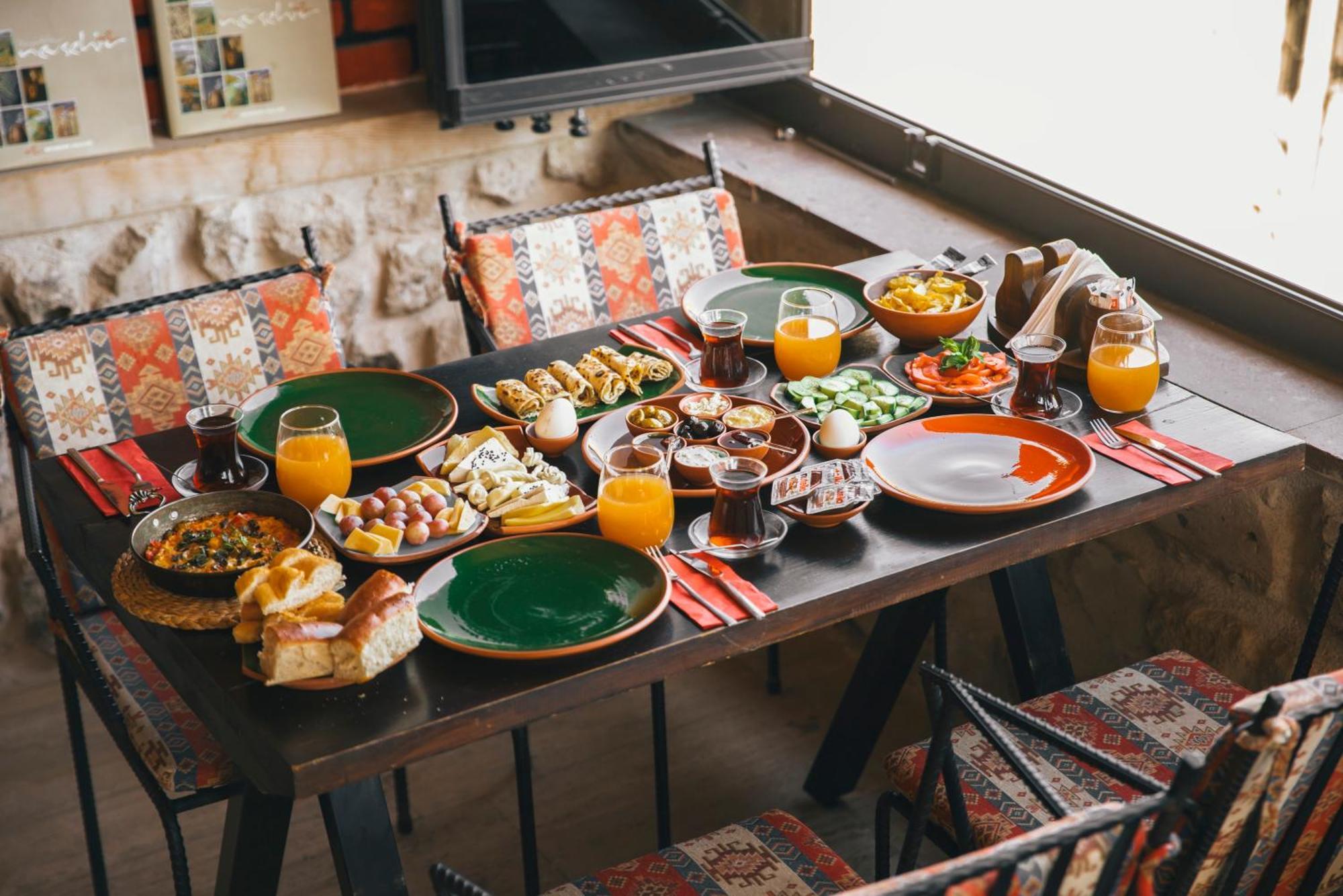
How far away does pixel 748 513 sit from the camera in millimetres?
1732

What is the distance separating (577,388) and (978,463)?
585mm

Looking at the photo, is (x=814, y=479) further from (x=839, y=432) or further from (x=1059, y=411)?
(x=1059, y=411)

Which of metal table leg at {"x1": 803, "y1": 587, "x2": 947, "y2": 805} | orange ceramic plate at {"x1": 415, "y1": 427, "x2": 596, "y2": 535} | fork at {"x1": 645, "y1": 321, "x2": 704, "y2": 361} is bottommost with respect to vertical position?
metal table leg at {"x1": 803, "y1": 587, "x2": 947, "y2": 805}

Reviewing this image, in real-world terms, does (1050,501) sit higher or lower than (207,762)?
higher

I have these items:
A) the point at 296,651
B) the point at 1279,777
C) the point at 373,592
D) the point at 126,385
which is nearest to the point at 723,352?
the point at 373,592

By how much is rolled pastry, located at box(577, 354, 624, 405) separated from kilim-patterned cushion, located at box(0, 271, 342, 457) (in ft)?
1.75

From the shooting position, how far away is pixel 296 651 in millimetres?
1491

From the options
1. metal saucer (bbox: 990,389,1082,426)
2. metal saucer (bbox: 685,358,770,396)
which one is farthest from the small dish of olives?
metal saucer (bbox: 990,389,1082,426)

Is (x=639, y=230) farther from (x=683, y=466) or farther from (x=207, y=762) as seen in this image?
(x=207, y=762)

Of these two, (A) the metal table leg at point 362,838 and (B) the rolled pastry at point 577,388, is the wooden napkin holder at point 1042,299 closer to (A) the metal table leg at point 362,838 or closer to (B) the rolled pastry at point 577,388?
(B) the rolled pastry at point 577,388

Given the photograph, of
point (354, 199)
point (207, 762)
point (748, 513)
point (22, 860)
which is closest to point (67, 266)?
point (354, 199)

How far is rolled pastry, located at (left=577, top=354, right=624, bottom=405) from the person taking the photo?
209cm

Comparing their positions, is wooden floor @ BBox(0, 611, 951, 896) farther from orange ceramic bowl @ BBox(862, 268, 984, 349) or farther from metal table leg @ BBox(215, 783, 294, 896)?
orange ceramic bowl @ BBox(862, 268, 984, 349)

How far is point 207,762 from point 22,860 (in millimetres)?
799
